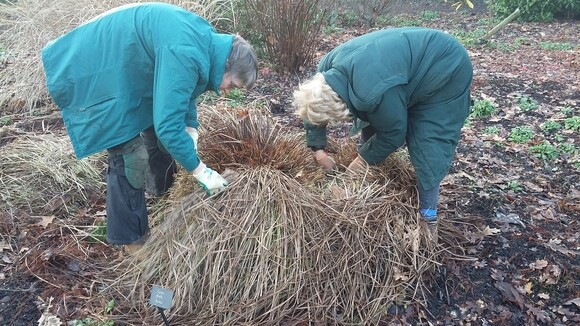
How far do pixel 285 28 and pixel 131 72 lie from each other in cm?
348

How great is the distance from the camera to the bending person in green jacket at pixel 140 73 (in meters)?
2.34

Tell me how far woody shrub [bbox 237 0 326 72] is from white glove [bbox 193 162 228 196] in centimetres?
341

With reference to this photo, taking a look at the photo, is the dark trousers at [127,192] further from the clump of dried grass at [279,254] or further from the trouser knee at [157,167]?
the trouser knee at [157,167]

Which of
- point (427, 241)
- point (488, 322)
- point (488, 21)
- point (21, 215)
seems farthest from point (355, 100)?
point (488, 21)

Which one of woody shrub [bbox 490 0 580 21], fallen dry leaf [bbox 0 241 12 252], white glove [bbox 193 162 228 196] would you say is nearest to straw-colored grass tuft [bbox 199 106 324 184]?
white glove [bbox 193 162 228 196]

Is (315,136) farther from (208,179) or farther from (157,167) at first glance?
(157,167)

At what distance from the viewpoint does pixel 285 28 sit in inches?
227

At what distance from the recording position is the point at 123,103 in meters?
2.53

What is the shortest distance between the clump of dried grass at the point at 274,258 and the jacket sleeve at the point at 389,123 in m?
0.33

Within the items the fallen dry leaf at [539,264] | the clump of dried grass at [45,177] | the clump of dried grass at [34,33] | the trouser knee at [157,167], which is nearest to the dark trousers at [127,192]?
the trouser knee at [157,167]

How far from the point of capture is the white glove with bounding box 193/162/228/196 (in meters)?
2.63

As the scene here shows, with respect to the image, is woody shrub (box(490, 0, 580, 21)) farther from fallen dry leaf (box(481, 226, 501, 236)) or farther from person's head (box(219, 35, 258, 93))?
person's head (box(219, 35, 258, 93))

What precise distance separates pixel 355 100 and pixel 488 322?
1.33 meters

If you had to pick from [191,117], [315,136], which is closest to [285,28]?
[315,136]
